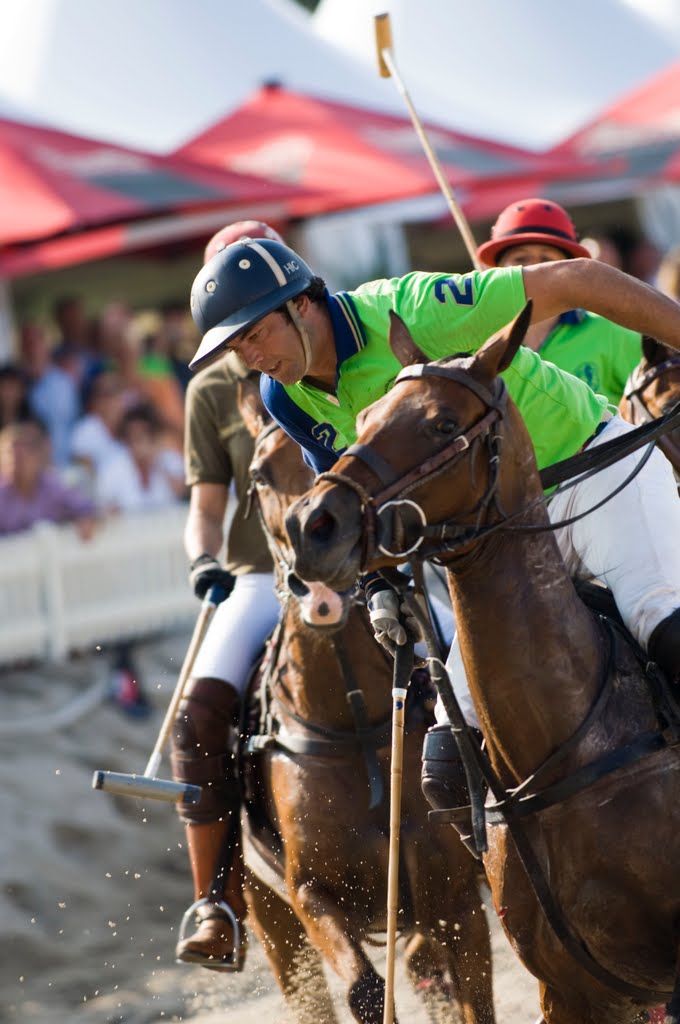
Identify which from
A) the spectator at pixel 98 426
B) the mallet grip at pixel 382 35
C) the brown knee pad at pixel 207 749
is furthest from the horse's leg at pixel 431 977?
the spectator at pixel 98 426

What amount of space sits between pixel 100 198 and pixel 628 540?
7329 millimetres

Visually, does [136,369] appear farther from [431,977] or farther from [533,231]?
[431,977]

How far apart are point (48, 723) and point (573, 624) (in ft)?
20.3

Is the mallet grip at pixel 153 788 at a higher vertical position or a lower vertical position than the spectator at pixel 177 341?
lower

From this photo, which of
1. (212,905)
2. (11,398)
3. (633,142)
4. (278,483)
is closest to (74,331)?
(11,398)

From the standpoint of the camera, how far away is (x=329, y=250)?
13875 millimetres

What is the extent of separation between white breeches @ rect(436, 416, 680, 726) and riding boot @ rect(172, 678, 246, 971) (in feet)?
5.24

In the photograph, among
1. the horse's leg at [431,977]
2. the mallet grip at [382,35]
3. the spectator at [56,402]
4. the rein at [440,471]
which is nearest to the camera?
the rein at [440,471]

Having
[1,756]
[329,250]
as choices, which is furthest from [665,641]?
[329,250]

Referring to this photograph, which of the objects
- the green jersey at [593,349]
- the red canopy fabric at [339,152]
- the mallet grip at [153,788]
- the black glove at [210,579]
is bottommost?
the mallet grip at [153,788]

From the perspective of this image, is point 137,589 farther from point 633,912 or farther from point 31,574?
point 633,912

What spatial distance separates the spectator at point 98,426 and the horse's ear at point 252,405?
530 centimetres

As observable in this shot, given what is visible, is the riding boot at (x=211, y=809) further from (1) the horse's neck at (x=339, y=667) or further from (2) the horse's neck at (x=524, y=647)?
(2) the horse's neck at (x=524, y=647)

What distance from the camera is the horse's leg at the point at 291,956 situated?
18.2 feet
